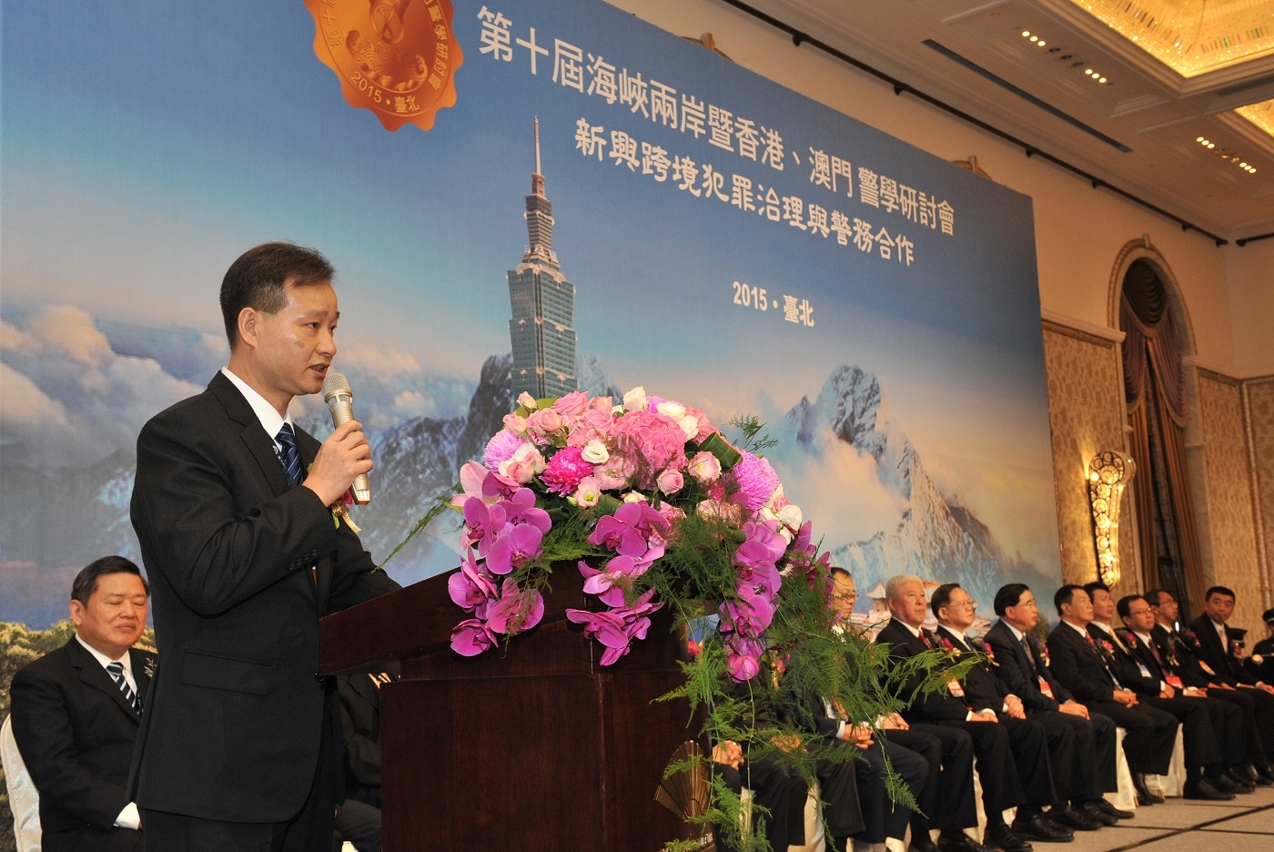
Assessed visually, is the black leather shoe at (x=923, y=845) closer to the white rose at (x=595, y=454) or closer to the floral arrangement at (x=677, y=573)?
the floral arrangement at (x=677, y=573)

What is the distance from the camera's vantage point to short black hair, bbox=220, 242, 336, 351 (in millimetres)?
1708

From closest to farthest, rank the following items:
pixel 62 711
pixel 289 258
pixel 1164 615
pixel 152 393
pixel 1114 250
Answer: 1. pixel 289 258
2. pixel 62 711
3. pixel 152 393
4. pixel 1164 615
5. pixel 1114 250

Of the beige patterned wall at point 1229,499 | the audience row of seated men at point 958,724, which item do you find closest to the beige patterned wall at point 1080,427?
the audience row of seated men at point 958,724

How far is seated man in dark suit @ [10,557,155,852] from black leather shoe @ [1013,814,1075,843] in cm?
418

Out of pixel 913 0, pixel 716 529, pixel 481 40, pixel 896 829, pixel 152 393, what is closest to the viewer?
pixel 716 529

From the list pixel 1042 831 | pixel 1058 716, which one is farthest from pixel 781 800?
pixel 1058 716

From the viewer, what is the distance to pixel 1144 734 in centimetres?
681

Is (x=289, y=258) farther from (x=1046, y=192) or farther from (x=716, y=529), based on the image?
(x=1046, y=192)

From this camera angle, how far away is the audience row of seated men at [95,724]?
313 centimetres

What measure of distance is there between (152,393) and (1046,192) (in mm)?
8235

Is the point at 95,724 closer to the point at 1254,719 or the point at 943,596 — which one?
the point at 943,596

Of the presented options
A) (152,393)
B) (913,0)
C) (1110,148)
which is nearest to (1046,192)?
(1110,148)

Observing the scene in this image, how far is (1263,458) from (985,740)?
27.7 ft

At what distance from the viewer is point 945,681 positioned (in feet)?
4.53
